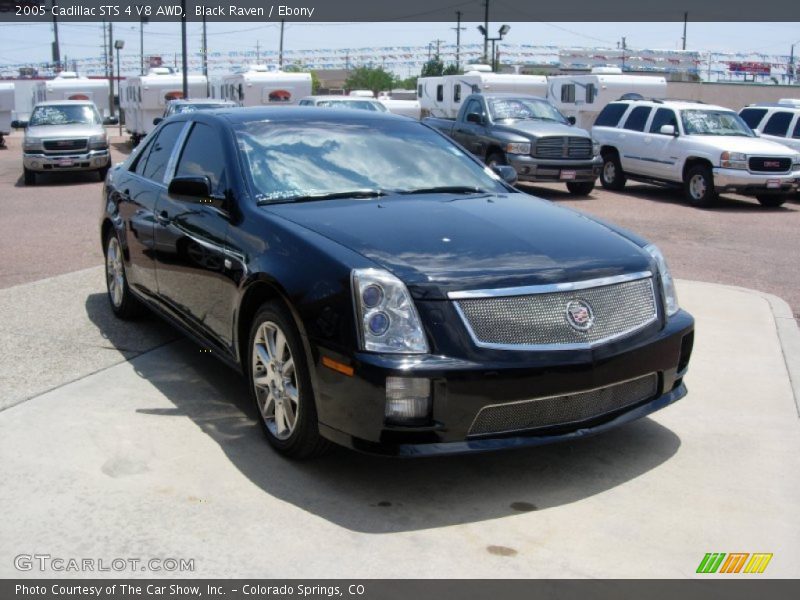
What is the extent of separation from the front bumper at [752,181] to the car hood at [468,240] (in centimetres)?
1262

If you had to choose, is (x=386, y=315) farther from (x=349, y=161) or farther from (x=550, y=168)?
(x=550, y=168)

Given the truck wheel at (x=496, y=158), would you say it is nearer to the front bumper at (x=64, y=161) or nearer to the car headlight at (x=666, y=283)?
the front bumper at (x=64, y=161)

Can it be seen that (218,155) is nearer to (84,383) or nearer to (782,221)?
(84,383)

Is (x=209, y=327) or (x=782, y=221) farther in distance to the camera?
(x=782, y=221)

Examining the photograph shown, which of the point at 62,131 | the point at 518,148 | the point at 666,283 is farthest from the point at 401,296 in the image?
the point at 62,131

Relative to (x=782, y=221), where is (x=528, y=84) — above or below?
above

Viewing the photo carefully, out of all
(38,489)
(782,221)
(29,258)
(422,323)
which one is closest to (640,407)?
(422,323)

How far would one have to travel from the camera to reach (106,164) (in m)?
21.0

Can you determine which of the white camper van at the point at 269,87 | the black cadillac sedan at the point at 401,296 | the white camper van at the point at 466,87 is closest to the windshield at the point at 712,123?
the white camper van at the point at 466,87

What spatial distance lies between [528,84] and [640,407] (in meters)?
25.5

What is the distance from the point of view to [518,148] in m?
17.9

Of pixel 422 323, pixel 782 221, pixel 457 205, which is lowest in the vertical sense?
pixel 782 221

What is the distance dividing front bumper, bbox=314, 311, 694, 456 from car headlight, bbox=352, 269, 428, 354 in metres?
0.06

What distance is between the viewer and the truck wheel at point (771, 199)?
1769 centimetres
